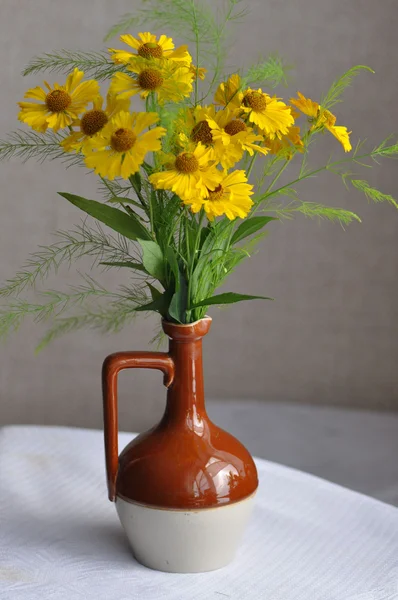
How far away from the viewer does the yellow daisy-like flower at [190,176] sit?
0.86 metres

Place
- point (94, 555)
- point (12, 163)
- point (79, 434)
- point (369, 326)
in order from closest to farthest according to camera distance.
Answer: point (94, 555), point (79, 434), point (12, 163), point (369, 326)

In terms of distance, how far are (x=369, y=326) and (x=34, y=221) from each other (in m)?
1.16

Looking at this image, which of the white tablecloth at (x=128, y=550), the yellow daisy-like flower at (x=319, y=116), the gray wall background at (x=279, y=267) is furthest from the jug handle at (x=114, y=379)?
the gray wall background at (x=279, y=267)

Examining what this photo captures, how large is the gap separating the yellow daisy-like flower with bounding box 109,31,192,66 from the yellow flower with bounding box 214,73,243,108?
5cm

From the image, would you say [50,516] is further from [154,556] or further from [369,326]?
[369,326]

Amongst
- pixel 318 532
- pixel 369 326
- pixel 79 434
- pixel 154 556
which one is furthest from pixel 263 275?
pixel 154 556

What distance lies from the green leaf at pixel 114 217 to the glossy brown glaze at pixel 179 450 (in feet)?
0.39

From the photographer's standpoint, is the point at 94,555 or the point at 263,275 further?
the point at 263,275

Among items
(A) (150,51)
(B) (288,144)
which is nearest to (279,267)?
(B) (288,144)

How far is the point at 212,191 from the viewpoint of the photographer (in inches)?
35.0

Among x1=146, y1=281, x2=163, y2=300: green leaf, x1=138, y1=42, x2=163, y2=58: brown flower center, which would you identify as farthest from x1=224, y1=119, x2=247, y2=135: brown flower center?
x1=146, y1=281, x2=163, y2=300: green leaf

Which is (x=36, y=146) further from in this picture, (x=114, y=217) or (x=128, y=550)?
(x=128, y=550)

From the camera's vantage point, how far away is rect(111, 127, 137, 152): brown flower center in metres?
0.87

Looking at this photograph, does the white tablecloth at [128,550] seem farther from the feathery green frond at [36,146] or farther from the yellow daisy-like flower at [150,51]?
the yellow daisy-like flower at [150,51]
